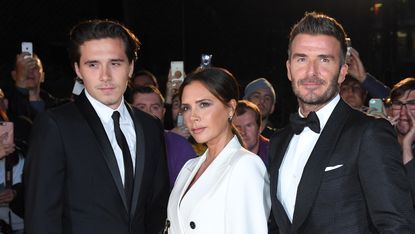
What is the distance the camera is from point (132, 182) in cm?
270

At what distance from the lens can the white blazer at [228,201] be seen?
2564 mm

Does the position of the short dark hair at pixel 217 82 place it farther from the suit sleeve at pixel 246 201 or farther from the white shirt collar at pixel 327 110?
the white shirt collar at pixel 327 110

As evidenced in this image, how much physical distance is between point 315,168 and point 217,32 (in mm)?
4779

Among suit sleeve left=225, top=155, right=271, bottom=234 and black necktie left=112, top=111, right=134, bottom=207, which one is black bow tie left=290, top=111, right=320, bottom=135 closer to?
suit sleeve left=225, top=155, right=271, bottom=234

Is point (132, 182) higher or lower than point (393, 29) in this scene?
lower

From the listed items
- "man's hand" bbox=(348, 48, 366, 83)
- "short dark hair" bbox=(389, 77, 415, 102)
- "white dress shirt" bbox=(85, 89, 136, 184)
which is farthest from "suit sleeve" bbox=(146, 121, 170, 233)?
"man's hand" bbox=(348, 48, 366, 83)

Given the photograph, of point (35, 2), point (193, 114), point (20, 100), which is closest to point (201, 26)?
point (35, 2)

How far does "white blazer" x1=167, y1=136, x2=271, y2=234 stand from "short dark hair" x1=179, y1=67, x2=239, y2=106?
0.94 ft

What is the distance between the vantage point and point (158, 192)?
115 inches

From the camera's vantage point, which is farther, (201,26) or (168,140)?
(201,26)

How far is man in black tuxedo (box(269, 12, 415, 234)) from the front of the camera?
7.33ft

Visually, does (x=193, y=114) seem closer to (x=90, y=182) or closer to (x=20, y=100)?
(x=90, y=182)

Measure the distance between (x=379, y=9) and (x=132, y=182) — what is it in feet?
15.6

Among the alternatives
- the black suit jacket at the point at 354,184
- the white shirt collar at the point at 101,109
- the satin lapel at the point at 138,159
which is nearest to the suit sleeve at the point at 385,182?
the black suit jacket at the point at 354,184
